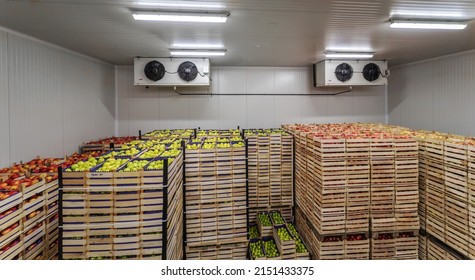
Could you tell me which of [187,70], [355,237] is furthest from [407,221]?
[187,70]

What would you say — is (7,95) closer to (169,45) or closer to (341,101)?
(169,45)

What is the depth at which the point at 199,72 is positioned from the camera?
8.20 meters

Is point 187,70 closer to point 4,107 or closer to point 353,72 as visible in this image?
point 4,107

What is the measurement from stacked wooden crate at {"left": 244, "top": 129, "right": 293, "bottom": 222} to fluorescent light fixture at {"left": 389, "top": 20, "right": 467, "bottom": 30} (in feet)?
11.1

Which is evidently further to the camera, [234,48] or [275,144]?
[234,48]

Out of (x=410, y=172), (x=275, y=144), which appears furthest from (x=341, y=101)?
(x=410, y=172)

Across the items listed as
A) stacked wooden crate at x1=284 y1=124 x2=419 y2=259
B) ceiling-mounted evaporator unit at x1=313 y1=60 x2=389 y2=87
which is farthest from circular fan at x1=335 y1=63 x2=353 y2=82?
stacked wooden crate at x1=284 y1=124 x2=419 y2=259

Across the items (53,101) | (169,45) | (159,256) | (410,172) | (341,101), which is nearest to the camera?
(159,256)

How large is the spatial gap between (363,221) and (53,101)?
7828 millimetres

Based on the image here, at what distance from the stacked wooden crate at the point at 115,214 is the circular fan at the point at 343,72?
7572 millimetres

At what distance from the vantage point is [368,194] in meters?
4.89

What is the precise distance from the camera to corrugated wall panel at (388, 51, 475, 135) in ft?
24.8

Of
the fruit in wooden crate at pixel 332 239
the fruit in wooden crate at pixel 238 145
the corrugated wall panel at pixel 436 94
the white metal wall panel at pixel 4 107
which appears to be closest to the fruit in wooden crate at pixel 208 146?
the fruit in wooden crate at pixel 238 145

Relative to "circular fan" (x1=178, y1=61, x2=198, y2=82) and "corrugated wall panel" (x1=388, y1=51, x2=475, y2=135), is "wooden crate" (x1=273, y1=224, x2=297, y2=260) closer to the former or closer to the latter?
"circular fan" (x1=178, y1=61, x2=198, y2=82)
